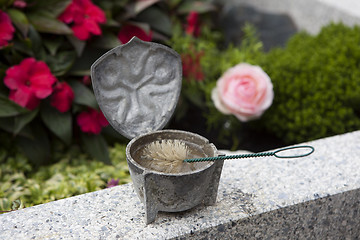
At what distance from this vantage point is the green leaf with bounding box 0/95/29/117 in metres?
1.74

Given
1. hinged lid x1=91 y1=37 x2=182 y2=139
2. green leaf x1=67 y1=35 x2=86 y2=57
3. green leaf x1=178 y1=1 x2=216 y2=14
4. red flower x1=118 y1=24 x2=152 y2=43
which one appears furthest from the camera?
green leaf x1=178 y1=1 x2=216 y2=14

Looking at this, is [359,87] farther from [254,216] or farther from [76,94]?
[76,94]

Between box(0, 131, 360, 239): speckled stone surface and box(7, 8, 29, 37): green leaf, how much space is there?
940 millimetres

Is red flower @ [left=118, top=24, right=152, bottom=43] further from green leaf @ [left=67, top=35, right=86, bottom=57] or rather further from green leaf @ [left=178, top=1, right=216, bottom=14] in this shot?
green leaf @ [left=178, top=1, right=216, bottom=14]

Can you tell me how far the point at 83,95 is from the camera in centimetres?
190

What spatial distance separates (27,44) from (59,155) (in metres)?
0.56

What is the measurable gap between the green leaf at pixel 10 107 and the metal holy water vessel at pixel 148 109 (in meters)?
0.72

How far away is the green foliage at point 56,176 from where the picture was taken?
1618 millimetres

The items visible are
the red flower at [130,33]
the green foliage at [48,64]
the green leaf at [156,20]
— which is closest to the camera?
the green foliage at [48,64]

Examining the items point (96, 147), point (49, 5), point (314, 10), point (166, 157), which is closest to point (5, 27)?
point (49, 5)

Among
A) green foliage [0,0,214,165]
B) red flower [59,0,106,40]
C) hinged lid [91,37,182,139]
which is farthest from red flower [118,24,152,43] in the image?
hinged lid [91,37,182,139]

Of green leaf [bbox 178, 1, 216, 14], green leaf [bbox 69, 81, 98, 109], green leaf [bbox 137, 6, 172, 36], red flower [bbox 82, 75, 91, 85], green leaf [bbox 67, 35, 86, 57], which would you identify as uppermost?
green leaf [bbox 67, 35, 86, 57]

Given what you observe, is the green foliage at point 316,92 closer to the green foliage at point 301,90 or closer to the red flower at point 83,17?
the green foliage at point 301,90

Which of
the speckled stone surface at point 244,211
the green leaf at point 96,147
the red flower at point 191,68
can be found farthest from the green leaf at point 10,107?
the red flower at point 191,68
